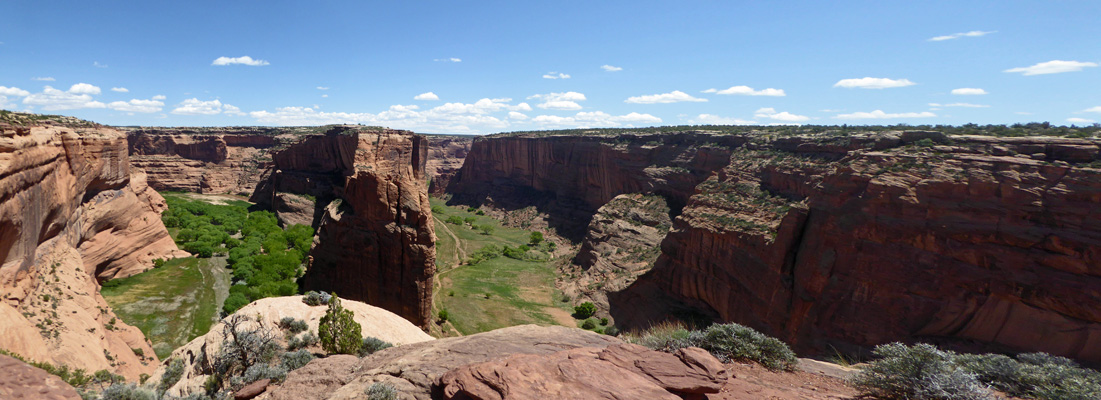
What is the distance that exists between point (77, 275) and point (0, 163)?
12.2 metres

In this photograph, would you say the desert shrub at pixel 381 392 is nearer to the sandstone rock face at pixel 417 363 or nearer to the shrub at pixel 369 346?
the sandstone rock face at pixel 417 363

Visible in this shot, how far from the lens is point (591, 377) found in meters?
8.80

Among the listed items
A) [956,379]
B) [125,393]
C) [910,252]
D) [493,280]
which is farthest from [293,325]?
[493,280]

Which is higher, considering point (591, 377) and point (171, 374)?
point (591, 377)

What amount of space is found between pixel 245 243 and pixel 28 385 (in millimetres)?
46059

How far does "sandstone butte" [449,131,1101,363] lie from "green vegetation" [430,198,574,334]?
11280mm

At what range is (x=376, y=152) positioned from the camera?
60.1 meters

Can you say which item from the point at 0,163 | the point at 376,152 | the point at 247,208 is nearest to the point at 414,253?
the point at 0,163

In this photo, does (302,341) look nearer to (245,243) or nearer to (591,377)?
(591,377)

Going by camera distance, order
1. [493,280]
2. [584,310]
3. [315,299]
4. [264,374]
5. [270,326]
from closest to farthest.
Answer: [264,374] < [270,326] < [315,299] < [584,310] < [493,280]

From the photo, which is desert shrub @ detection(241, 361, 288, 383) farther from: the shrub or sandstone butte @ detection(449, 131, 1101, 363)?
sandstone butte @ detection(449, 131, 1101, 363)

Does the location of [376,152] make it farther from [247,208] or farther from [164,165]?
[164,165]

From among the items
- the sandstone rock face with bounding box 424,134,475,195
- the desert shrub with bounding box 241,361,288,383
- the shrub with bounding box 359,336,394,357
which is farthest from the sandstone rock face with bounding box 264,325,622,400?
the sandstone rock face with bounding box 424,134,475,195

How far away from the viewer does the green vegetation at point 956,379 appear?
7.96 meters
